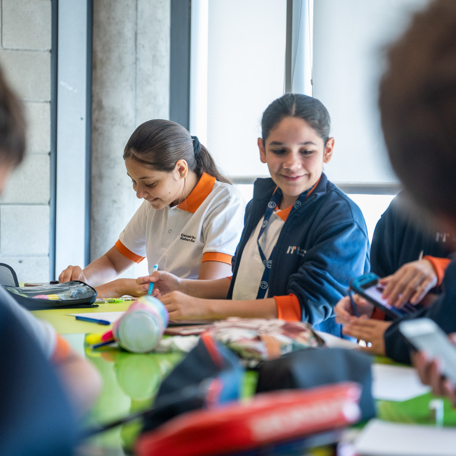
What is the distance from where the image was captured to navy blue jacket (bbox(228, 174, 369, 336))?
139 cm

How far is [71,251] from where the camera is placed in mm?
3434

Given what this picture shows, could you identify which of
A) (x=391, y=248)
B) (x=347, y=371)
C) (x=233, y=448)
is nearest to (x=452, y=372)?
(x=347, y=371)

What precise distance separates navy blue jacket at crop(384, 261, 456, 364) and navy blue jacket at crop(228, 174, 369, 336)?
0.39 m

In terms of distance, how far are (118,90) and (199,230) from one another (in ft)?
5.67

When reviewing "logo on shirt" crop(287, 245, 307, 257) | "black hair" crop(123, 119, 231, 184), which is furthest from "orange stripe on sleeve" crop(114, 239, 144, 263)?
"logo on shirt" crop(287, 245, 307, 257)

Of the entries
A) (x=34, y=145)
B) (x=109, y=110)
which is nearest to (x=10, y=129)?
(x=34, y=145)

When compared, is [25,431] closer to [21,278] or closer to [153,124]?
[153,124]

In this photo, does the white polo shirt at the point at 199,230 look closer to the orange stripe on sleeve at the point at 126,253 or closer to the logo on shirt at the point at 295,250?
the orange stripe on sleeve at the point at 126,253

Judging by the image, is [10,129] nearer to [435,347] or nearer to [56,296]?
[435,347]

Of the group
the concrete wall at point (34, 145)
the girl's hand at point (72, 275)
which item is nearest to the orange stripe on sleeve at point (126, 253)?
the girl's hand at point (72, 275)

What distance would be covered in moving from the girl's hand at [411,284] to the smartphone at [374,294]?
14mm

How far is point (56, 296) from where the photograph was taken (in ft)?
5.53

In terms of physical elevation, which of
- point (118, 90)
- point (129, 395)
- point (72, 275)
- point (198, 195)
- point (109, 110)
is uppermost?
point (118, 90)

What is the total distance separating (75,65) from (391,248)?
2652 mm
